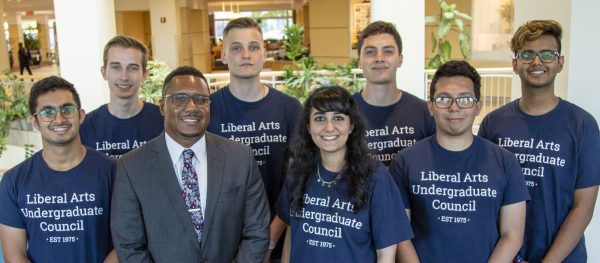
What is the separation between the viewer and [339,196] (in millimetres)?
2193

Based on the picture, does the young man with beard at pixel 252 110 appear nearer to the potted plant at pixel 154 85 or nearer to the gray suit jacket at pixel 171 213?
the gray suit jacket at pixel 171 213

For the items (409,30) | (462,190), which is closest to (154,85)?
(409,30)

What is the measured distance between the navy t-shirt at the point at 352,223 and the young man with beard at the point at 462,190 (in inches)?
7.0

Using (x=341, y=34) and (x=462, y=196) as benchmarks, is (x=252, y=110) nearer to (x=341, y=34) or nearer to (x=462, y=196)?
(x=462, y=196)

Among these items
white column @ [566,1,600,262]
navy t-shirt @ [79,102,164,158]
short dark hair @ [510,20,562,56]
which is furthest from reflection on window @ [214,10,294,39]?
short dark hair @ [510,20,562,56]

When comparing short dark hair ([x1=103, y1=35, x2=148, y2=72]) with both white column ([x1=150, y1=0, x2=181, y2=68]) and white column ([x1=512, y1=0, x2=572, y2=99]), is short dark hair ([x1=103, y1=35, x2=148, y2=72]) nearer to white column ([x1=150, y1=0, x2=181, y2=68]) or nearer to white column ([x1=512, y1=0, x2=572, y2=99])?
white column ([x1=512, y1=0, x2=572, y2=99])

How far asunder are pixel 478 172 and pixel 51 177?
1.89 m

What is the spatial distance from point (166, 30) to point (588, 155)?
489 inches

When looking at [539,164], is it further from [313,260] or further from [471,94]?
[313,260]

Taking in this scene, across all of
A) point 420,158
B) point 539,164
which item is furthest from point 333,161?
point 539,164

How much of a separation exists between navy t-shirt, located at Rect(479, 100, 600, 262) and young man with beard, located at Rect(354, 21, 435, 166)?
0.44 m

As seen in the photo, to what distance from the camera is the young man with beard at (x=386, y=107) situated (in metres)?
2.77

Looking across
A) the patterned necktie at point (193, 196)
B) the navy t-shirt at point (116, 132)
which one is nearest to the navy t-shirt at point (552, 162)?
the patterned necktie at point (193, 196)

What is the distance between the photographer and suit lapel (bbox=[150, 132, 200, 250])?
86.1 inches
